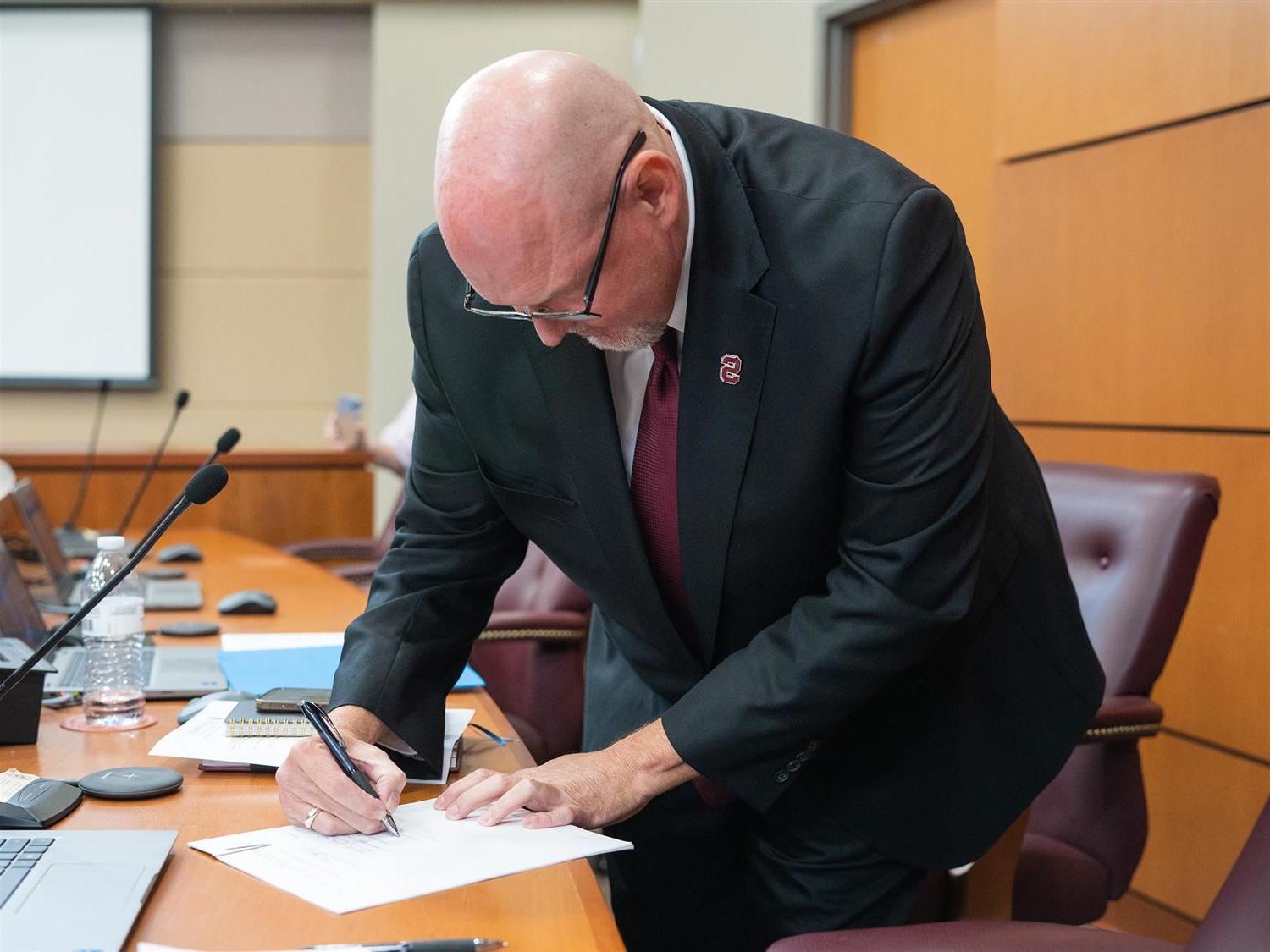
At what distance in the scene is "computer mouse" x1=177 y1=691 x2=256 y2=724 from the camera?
1.52m

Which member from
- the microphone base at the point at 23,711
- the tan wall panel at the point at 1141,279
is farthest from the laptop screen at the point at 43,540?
the tan wall panel at the point at 1141,279

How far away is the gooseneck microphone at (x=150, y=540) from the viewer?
114 centimetres

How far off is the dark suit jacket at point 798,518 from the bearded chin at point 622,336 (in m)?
0.04

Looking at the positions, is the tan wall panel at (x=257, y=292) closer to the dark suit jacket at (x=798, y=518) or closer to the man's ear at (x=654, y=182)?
the dark suit jacket at (x=798, y=518)

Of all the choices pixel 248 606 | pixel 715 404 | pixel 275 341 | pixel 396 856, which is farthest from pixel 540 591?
pixel 275 341

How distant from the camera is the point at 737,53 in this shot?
4109 mm

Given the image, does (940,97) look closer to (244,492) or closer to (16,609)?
(244,492)

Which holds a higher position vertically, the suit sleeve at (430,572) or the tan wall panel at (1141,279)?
the tan wall panel at (1141,279)

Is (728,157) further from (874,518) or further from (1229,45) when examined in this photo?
(1229,45)

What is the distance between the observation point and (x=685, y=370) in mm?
1200

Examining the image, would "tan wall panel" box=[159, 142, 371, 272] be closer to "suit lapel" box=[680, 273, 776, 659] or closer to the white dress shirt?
the white dress shirt

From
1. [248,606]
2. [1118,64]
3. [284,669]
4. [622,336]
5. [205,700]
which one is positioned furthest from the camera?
[1118,64]

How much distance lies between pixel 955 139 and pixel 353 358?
2726 millimetres

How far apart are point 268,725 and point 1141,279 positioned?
2.07 m
